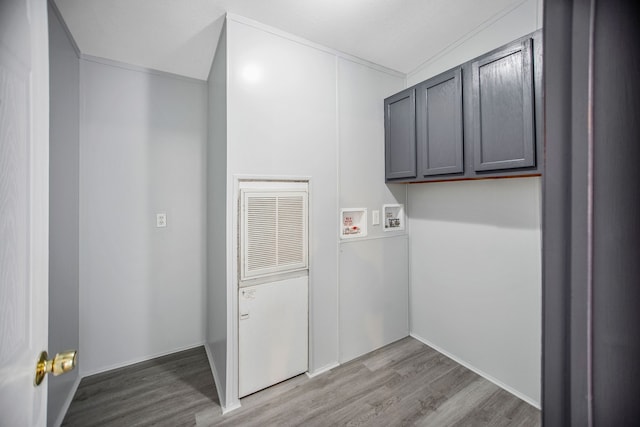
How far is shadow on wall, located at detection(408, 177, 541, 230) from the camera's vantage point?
170cm

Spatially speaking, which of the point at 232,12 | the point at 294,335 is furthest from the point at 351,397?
the point at 232,12

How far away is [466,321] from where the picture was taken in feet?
6.97

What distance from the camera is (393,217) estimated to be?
2.52m

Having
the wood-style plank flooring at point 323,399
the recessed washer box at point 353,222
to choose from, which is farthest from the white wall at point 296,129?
the wood-style plank flooring at point 323,399

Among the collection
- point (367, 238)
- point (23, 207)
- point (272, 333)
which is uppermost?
point (23, 207)

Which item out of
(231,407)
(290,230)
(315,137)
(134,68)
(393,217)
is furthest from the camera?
(393,217)

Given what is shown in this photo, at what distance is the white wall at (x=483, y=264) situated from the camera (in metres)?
1.71

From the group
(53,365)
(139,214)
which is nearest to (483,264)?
(53,365)

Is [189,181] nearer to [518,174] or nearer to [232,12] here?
[232,12]

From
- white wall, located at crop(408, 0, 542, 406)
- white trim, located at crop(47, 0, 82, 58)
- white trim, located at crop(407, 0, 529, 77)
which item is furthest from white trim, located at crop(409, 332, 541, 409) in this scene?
white trim, located at crop(47, 0, 82, 58)

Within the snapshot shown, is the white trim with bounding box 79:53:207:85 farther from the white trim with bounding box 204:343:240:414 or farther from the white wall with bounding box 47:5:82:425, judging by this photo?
the white trim with bounding box 204:343:240:414

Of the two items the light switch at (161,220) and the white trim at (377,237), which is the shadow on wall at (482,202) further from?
the light switch at (161,220)

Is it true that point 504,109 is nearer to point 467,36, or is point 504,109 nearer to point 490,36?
point 490,36

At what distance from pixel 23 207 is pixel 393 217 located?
2.41 metres
